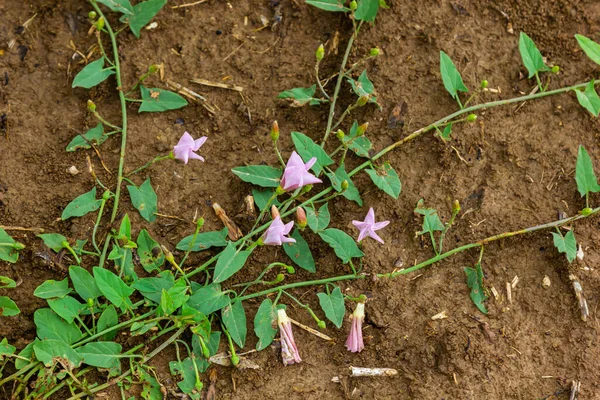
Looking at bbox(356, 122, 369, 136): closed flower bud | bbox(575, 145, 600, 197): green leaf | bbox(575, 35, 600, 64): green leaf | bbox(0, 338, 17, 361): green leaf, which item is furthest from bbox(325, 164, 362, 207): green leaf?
bbox(0, 338, 17, 361): green leaf

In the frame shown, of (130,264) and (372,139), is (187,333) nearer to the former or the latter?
(130,264)

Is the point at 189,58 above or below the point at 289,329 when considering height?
above

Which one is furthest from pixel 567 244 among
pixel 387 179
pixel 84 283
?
pixel 84 283

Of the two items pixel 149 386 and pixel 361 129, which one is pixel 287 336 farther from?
pixel 361 129

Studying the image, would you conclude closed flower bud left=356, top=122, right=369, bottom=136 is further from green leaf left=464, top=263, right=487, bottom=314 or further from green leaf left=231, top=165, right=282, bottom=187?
green leaf left=464, top=263, right=487, bottom=314

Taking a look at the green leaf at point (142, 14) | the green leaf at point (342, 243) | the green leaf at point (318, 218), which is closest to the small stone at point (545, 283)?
the green leaf at point (342, 243)

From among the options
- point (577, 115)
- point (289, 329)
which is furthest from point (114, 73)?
point (577, 115)
